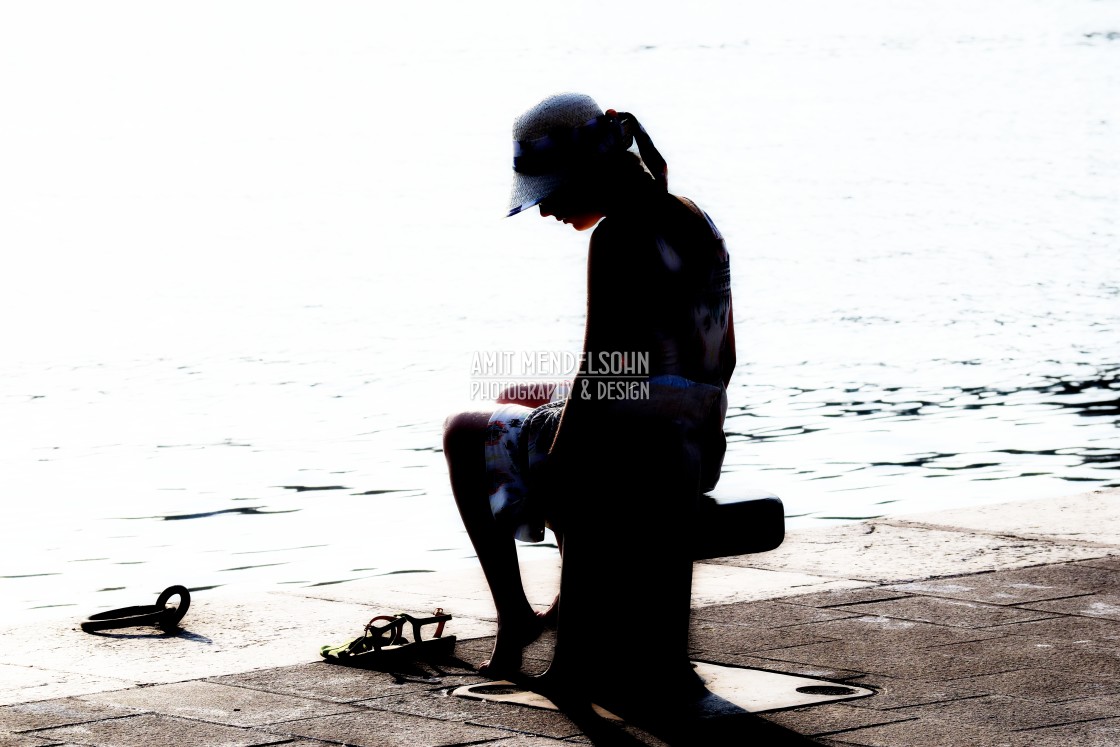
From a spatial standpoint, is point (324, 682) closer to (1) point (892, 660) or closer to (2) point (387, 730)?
(2) point (387, 730)

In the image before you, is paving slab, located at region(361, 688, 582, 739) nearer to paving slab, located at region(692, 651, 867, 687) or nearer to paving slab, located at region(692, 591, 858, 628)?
paving slab, located at region(692, 651, 867, 687)

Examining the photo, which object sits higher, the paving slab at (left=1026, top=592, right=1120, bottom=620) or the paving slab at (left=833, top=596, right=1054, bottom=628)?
the paving slab at (left=1026, top=592, right=1120, bottom=620)

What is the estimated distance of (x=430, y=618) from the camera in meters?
5.67

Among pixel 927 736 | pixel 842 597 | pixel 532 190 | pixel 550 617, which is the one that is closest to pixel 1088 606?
pixel 842 597

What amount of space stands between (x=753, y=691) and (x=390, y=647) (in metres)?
1.06

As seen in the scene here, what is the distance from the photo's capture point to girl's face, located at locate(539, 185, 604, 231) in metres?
4.99

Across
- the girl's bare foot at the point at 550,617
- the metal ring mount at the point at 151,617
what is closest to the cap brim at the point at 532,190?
the girl's bare foot at the point at 550,617

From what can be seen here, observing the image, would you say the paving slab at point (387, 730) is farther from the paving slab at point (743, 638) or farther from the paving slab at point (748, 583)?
the paving slab at point (748, 583)

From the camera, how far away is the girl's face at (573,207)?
4992 mm

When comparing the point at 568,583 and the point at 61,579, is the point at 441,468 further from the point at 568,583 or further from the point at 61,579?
the point at 568,583

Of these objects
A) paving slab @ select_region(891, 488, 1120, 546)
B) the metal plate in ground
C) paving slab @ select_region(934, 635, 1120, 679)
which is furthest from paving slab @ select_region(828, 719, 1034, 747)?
paving slab @ select_region(891, 488, 1120, 546)

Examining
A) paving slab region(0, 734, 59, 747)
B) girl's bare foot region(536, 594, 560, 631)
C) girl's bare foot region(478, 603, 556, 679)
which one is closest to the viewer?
paving slab region(0, 734, 59, 747)

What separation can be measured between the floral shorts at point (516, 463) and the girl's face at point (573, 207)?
19.6 inches

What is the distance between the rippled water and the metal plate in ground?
111 inches
